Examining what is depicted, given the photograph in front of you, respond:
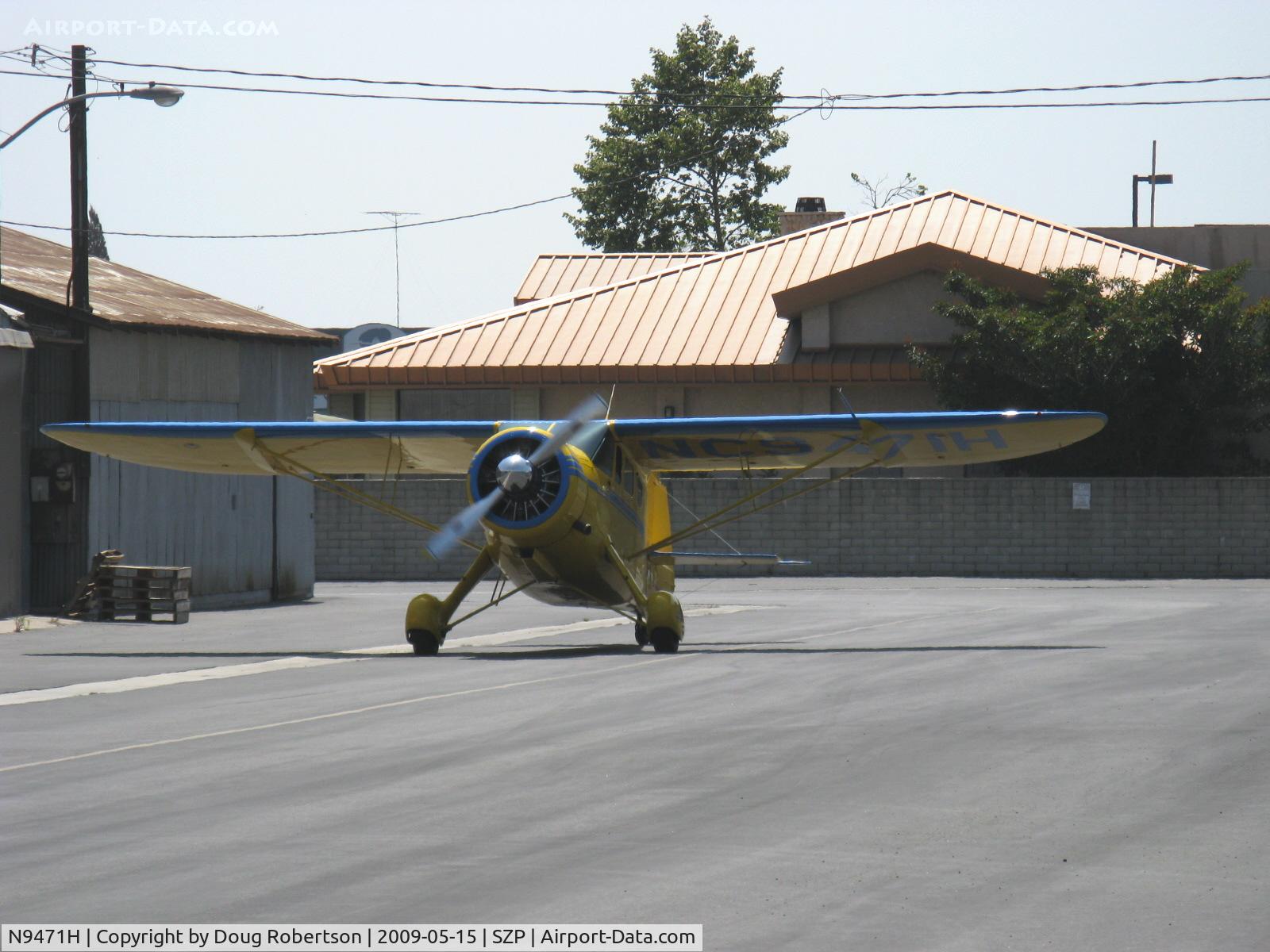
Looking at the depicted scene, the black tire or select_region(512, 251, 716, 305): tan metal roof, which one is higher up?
select_region(512, 251, 716, 305): tan metal roof

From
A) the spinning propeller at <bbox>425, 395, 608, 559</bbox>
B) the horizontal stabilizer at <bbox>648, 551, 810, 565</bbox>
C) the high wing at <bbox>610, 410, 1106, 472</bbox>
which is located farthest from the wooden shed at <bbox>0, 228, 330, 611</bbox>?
the spinning propeller at <bbox>425, 395, 608, 559</bbox>

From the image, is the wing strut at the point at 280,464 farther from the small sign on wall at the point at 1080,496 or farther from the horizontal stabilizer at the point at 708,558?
the small sign on wall at the point at 1080,496

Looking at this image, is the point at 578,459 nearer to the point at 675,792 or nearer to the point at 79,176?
the point at 675,792

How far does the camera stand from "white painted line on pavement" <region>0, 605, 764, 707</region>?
14.0 meters

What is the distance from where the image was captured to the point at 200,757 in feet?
32.6

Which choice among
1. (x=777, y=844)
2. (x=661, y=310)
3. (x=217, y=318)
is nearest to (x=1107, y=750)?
(x=777, y=844)

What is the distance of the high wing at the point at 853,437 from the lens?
18.2 meters

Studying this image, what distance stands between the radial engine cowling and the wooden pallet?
8193 mm

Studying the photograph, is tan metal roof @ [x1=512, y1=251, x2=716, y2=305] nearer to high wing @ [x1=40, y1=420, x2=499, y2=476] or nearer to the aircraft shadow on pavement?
high wing @ [x1=40, y1=420, x2=499, y2=476]

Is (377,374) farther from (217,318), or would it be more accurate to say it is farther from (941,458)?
(941,458)

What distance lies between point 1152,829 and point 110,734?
6.88 m
